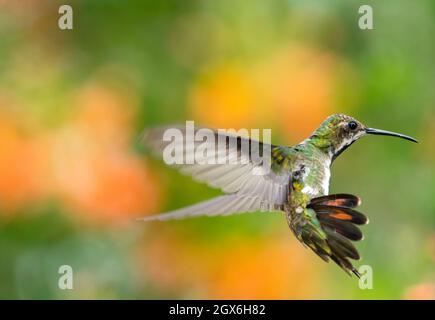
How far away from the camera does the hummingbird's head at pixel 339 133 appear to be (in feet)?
2.35

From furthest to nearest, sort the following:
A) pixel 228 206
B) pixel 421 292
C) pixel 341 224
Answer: pixel 421 292, pixel 228 206, pixel 341 224

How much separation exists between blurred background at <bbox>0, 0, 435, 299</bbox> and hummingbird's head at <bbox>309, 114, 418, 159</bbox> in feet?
1.90

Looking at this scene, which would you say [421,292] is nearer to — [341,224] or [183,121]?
[183,121]

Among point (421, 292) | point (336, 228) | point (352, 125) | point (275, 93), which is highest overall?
point (275, 93)

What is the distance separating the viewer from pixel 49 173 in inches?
55.8

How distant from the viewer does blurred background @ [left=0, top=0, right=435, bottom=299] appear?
1385 mm

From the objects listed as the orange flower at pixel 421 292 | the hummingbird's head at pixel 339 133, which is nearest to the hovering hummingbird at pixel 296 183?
the hummingbird's head at pixel 339 133

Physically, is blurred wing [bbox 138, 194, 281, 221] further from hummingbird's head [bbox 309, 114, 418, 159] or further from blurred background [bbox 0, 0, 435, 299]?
blurred background [bbox 0, 0, 435, 299]

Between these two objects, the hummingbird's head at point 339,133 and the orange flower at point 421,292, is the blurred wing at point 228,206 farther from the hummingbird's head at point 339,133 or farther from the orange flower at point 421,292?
the orange flower at point 421,292

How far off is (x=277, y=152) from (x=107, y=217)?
0.69 m

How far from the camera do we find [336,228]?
2.08 feet

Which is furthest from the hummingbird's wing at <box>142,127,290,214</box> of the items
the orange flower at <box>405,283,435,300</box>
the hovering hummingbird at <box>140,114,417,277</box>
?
the orange flower at <box>405,283,435,300</box>

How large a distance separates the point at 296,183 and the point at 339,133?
0.07 metres

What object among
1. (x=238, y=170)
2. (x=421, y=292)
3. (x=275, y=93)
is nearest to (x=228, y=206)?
(x=238, y=170)
